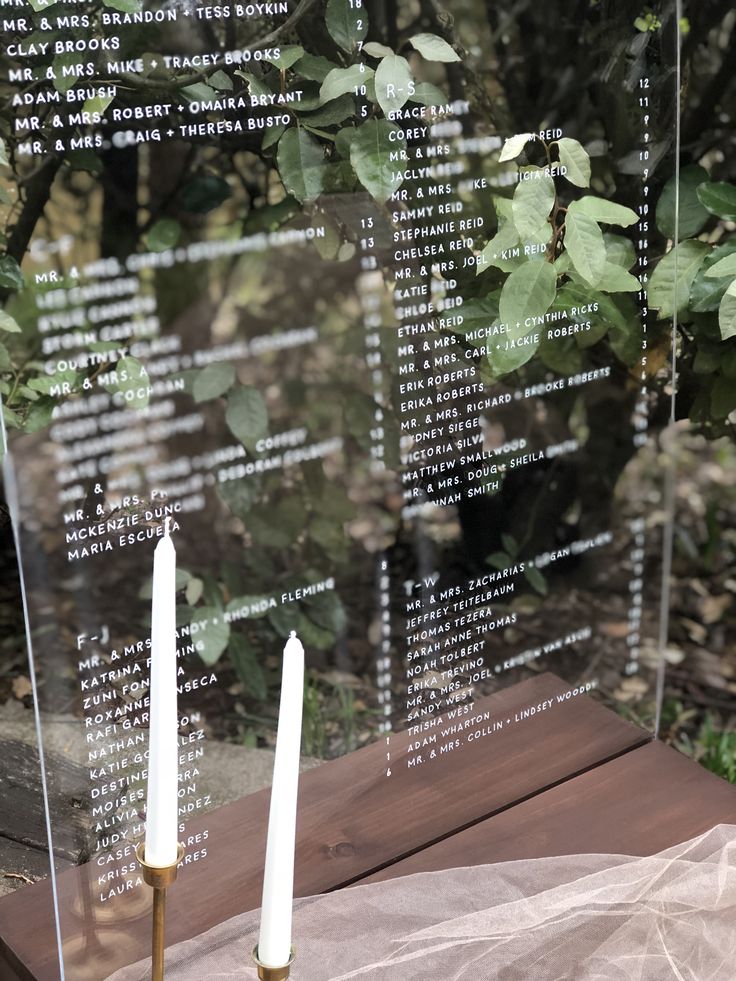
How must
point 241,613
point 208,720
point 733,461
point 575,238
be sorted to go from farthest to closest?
point 733,461 < point 208,720 < point 241,613 < point 575,238

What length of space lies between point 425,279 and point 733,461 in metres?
1.26

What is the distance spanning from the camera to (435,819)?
0.95 meters

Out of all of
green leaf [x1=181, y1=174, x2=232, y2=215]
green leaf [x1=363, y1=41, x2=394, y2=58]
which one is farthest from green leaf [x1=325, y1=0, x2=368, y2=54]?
green leaf [x1=181, y1=174, x2=232, y2=215]

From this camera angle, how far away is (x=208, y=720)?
116cm

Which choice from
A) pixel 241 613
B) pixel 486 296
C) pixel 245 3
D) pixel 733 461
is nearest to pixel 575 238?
pixel 486 296

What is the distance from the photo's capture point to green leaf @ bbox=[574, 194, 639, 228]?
2.90 feet

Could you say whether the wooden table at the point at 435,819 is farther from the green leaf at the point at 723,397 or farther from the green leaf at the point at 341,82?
the green leaf at the point at 341,82

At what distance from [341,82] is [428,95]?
0.09 m

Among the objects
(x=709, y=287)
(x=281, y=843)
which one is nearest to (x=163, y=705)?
(x=281, y=843)

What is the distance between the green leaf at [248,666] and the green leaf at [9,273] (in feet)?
1.67

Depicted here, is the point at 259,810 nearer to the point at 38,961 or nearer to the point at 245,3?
the point at 38,961

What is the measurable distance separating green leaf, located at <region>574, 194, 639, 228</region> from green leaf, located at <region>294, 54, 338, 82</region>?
234 millimetres

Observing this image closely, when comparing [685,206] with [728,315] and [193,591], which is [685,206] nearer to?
[728,315]

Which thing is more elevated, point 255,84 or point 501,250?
point 255,84
